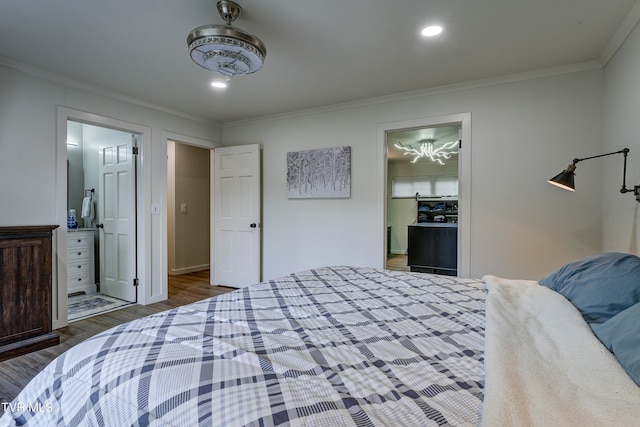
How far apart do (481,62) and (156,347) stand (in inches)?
120

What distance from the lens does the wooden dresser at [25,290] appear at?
2438 millimetres

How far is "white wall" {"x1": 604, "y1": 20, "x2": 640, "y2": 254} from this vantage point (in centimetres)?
203

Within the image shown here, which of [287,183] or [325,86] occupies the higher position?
[325,86]

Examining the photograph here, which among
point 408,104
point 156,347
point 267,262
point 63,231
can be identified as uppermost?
point 408,104

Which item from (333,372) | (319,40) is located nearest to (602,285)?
(333,372)

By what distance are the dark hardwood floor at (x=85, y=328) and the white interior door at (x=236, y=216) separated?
36cm

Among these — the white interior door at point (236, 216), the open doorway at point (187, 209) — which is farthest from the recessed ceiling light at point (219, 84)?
the open doorway at point (187, 209)

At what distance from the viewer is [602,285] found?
4.42ft

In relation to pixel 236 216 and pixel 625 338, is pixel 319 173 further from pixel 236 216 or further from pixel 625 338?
pixel 625 338

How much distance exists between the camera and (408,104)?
135 inches

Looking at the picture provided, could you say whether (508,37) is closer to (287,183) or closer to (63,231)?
(287,183)

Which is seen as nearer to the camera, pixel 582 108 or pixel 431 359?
pixel 431 359

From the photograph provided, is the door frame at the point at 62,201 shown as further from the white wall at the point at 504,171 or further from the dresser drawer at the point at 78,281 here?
the white wall at the point at 504,171

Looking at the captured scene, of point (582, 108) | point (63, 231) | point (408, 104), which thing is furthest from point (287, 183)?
point (582, 108)
